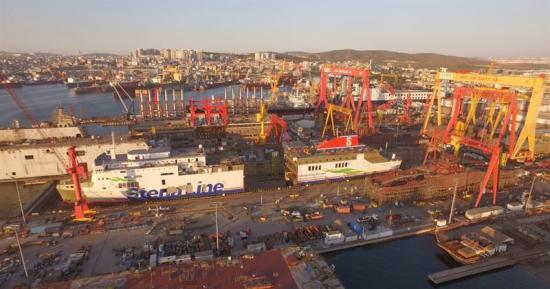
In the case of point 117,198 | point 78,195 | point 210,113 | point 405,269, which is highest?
point 210,113

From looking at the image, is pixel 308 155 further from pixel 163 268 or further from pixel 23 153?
pixel 23 153

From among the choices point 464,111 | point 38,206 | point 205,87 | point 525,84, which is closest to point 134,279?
point 38,206

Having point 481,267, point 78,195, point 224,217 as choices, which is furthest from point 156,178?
point 481,267

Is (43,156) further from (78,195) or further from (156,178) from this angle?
(156,178)

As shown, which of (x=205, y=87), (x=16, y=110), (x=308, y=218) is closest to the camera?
(x=308, y=218)

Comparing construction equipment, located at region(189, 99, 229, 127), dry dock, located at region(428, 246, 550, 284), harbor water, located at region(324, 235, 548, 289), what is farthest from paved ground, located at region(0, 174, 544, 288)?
construction equipment, located at region(189, 99, 229, 127)

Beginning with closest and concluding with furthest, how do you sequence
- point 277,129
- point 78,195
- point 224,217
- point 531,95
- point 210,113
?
point 78,195
point 224,217
point 531,95
point 277,129
point 210,113
